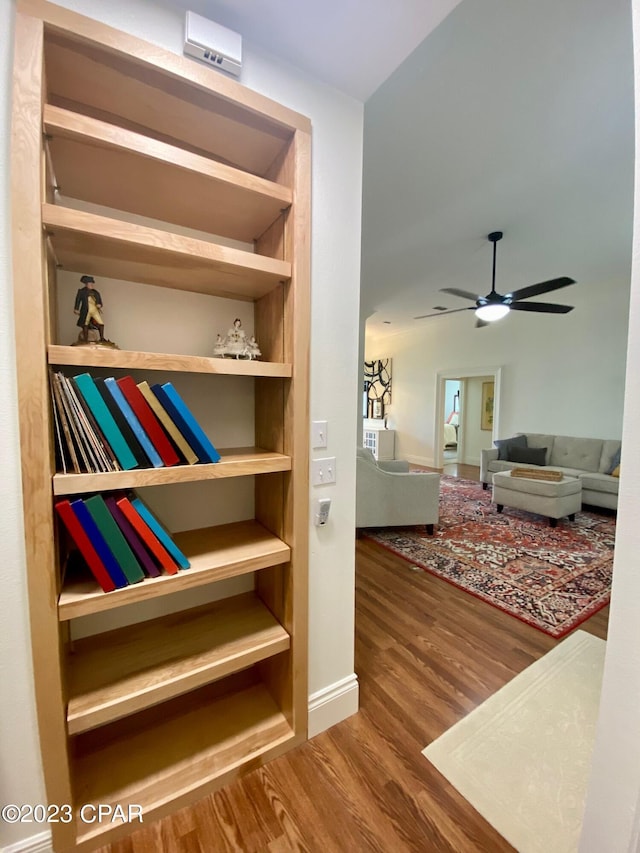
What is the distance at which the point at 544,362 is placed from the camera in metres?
5.24

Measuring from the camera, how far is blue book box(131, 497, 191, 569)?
102 cm

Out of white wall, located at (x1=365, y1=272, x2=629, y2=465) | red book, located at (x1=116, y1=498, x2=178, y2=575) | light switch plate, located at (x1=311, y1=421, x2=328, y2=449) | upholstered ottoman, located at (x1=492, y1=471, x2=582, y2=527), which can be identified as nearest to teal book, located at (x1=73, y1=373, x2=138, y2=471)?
red book, located at (x1=116, y1=498, x2=178, y2=575)

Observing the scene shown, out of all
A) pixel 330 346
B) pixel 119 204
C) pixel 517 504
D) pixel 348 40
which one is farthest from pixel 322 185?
pixel 517 504

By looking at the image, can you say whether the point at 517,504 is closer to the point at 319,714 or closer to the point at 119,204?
the point at 319,714

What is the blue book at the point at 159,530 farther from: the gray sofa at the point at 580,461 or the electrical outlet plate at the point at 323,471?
the gray sofa at the point at 580,461

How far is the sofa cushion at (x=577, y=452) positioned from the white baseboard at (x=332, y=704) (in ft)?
Result: 15.4

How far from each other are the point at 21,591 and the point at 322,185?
1.58 m

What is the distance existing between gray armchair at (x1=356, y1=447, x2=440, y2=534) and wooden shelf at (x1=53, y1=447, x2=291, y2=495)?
2.08 meters

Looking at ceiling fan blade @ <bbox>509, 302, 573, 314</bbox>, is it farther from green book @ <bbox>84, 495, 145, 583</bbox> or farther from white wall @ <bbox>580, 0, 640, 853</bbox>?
green book @ <bbox>84, 495, 145, 583</bbox>

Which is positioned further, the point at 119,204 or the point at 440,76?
the point at 440,76

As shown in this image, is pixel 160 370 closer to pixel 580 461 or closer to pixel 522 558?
pixel 522 558

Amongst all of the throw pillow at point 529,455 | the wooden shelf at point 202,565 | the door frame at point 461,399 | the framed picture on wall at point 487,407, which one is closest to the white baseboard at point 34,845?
the wooden shelf at point 202,565

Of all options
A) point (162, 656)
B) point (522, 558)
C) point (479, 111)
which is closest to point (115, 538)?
point (162, 656)

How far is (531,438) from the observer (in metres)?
5.19
